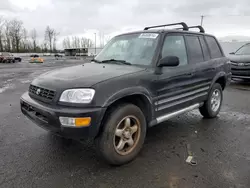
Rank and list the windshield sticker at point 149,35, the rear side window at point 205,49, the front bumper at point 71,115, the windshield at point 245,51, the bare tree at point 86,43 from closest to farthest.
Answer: the front bumper at point 71,115 → the windshield sticker at point 149,35 → the rear side window at point 205,49 → the windshield at point 245,51 → the bare tree at point 86,43

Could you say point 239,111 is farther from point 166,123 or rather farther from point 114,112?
point 114,112

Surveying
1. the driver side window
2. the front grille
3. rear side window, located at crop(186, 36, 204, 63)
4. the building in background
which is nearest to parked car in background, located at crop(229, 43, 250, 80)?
rear side window, located at crop(186, 36, 204, 63)

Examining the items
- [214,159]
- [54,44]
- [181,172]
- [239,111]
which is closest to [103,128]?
[181,172]

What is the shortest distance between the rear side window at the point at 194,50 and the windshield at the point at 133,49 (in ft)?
2.88

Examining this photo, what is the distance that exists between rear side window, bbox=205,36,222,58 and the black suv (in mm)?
273

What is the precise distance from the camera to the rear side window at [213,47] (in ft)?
14.3

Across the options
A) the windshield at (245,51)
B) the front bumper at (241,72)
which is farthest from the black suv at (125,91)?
the windshield at (245,51)

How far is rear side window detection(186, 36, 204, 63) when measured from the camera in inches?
148

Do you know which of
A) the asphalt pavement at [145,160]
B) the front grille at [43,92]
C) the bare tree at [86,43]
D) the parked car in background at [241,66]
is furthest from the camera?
the bare tree at [86,43]

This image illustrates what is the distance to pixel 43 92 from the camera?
104 inches

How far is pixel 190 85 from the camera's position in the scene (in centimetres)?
364

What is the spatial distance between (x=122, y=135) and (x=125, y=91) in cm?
64

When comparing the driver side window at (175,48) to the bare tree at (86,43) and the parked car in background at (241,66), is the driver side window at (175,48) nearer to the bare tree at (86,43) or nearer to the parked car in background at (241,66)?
the parked car in background at (241,66)

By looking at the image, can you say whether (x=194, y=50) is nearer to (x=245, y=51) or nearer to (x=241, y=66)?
(x=241, y=66)
